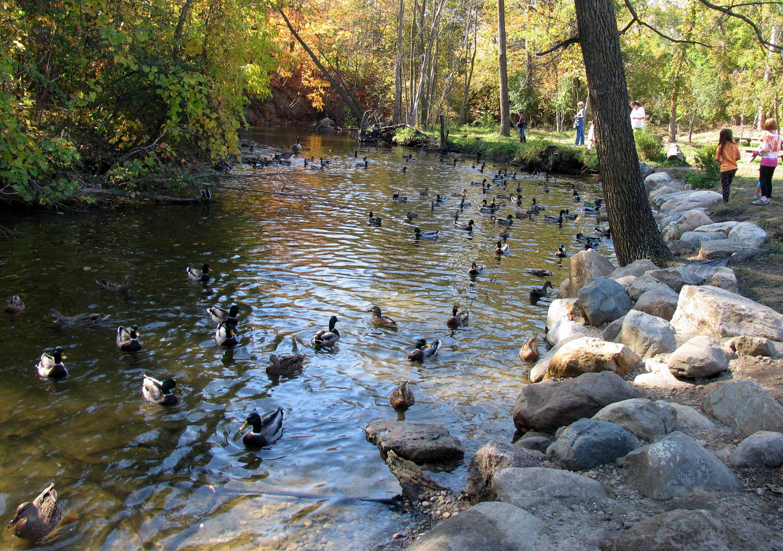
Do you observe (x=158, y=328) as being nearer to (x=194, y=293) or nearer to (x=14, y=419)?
(x=194, y=293)

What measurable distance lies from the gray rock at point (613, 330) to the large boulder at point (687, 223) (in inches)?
274

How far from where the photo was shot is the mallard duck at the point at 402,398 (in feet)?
22.8

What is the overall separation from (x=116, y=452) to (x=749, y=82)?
45.3 meters

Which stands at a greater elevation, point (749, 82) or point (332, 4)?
point (332, 4)

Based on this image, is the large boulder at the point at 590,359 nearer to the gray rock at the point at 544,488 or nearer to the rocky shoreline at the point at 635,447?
the rocky shoreline at the point at 635,447

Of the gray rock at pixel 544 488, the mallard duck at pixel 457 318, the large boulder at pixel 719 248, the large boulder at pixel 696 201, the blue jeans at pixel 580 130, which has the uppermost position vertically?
the blue jeans at pixel 580 130

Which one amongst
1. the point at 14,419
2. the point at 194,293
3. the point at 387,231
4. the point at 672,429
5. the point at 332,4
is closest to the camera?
the point at 672,429

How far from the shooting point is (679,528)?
11.7 feet

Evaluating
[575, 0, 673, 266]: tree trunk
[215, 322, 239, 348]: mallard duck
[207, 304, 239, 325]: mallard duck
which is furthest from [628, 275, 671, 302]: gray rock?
[207, 304, 239, 325]: mallard duck

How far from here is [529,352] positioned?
8.52 metres

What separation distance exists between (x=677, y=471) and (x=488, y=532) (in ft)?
5.32

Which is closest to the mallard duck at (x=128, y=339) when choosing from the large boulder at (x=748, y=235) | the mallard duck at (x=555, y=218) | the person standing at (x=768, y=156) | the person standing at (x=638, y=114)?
the large boulder at (x=748, y=235)

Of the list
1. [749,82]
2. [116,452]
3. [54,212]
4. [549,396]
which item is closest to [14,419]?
[116,452]

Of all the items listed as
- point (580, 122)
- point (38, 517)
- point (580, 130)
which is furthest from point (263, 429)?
point (580, 130)
